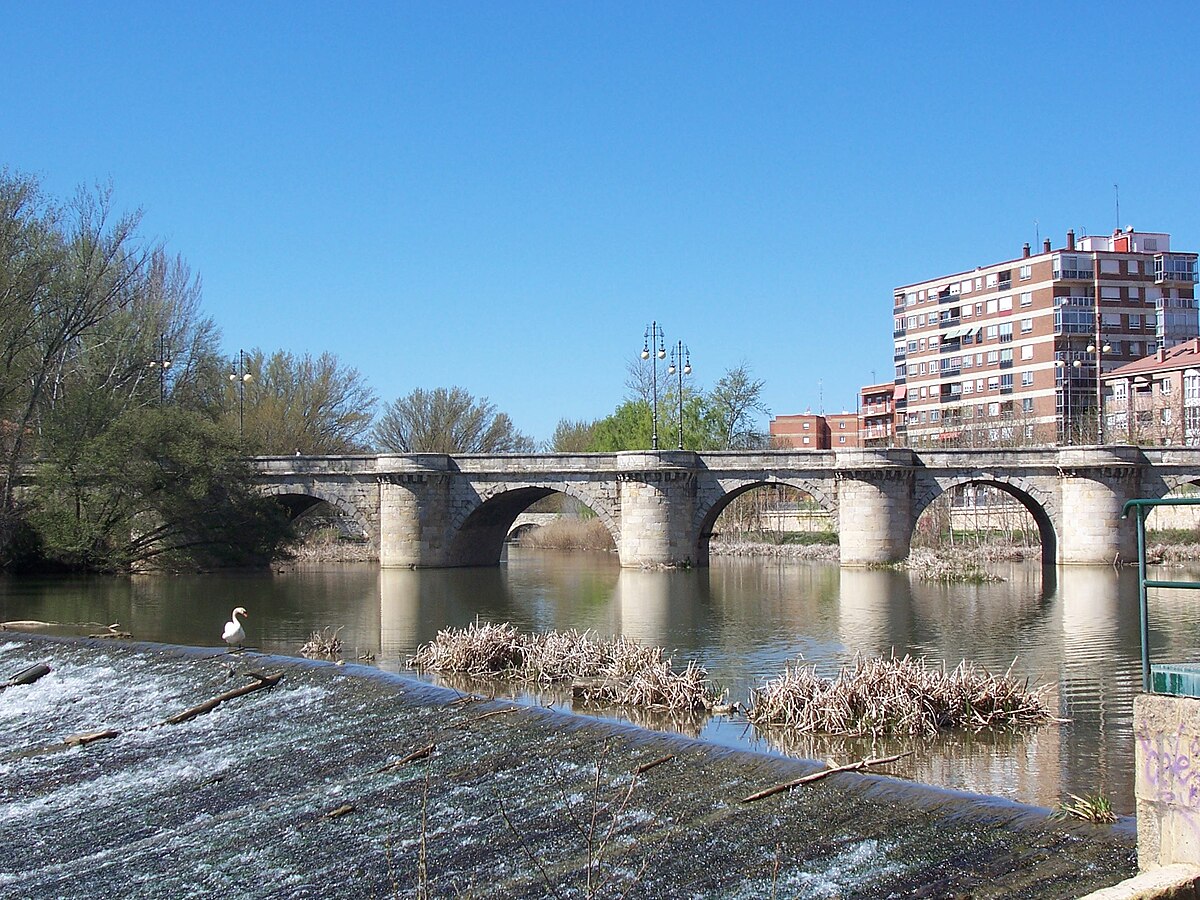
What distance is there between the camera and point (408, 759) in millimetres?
11078

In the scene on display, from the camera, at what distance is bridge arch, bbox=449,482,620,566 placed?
41969 millimetres

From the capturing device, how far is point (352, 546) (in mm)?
48312

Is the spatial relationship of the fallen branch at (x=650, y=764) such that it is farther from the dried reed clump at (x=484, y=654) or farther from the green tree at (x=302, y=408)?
the green tree at (x=302, y=408)


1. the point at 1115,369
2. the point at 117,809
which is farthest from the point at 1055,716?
the point at 1115,369

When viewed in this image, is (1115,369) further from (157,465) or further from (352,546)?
(157,465)

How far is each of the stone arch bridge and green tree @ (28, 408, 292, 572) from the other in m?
3.71

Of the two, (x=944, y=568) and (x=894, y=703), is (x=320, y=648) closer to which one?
(x=894, y=703)

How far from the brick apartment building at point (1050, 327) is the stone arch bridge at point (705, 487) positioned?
19397mm

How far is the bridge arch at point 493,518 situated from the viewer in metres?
42.0

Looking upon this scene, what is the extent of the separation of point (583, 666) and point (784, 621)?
10.1m

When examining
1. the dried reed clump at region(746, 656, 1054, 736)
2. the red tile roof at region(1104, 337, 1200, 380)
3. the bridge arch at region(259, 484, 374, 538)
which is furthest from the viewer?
the red tile roof at region(1104, 337, 1200, 380)

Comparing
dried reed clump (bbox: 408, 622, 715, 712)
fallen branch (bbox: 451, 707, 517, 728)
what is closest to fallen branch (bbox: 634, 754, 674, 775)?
fallen branch (bbox: 451, 707, 517, 728)

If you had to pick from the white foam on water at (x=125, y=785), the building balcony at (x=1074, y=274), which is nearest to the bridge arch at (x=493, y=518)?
the white foam on water at (x=125, y=785)

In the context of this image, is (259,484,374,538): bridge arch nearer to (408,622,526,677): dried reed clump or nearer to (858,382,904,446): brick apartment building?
(408,622,526,677): dried reed clump
